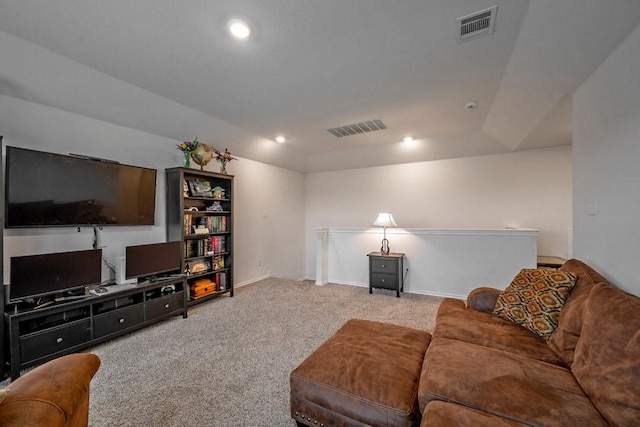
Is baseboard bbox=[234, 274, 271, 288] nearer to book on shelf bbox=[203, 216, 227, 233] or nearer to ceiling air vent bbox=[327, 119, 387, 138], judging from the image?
book on shelf bbox=[203, 216, 227, 233]

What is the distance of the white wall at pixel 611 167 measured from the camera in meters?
1.67

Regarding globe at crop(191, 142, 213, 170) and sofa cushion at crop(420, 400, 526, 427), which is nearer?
sofa cushion at crop(420, 400, 526, 427)

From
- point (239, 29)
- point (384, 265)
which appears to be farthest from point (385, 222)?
point (239, 29)

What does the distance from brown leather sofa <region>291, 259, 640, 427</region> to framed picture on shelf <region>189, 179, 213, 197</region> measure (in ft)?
9.73

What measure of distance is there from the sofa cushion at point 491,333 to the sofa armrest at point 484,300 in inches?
3.0

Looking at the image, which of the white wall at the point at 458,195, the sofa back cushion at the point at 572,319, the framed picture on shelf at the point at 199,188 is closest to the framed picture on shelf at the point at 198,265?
the framed picture on shelf at the point at 199,188

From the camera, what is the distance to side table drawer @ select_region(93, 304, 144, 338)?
2479mm

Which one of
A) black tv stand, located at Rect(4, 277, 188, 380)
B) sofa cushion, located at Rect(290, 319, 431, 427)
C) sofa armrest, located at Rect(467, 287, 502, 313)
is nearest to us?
sofa cushion, located at Rect(290, 319, 431, 427)

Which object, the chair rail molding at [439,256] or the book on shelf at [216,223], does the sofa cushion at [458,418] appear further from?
the book on shelf at [216,223]

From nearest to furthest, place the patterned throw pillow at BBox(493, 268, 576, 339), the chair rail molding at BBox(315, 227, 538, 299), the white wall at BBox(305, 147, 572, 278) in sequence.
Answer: the patterned throw pillow at BBox(493, 268, 576, 339) < the chair rail molding at BBox(315, 227, 538, 299) < the white wall at BBox(305, 147, 572, 278)

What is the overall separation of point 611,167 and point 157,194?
14.9 ft

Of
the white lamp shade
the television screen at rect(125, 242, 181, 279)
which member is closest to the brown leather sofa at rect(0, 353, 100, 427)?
the television screen at rect(125, 242, 181, 279)

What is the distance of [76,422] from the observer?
1.11m

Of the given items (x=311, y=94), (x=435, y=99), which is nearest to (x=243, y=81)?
(x=311, y=94)
